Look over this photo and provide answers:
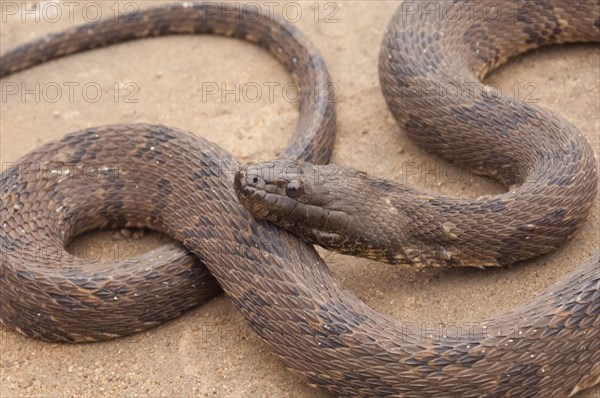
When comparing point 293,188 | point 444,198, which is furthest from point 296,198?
point 444,198

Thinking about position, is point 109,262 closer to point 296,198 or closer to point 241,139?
point 296,198

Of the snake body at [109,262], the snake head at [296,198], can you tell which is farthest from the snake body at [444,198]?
the snake body at [109,262]

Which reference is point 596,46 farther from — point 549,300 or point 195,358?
point 195,358

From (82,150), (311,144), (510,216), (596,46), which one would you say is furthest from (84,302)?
(596,46)
